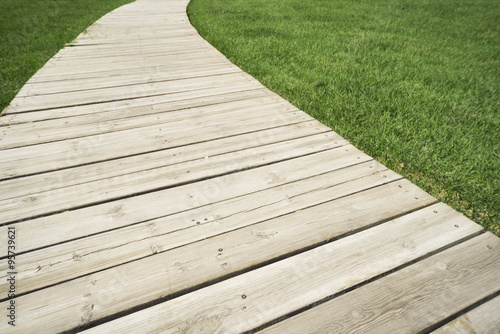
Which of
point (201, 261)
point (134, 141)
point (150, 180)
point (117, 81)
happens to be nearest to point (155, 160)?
point (150, 180)

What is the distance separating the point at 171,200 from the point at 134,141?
0.79 meters

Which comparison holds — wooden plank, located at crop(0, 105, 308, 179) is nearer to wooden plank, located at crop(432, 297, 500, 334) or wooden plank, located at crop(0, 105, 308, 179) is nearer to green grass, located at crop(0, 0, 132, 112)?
green grass, located at crop(0, 0, 132, 112)

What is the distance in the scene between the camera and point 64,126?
7.72ft

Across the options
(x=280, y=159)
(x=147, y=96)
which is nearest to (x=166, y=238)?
(x=280, y=159)

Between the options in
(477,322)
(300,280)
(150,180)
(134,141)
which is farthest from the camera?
(134,141)

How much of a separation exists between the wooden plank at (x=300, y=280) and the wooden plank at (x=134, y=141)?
1217mm

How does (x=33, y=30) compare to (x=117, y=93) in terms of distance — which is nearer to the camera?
(x=117, y=93)

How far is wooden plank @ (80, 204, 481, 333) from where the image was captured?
111 centimetres

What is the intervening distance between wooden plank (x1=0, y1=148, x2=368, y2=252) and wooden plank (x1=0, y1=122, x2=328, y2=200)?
218 mm

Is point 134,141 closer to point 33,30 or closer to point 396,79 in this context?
point 396,79

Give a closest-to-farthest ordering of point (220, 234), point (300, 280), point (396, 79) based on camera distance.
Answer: point (300, 280)
point (220, 234)
point (396, 79)

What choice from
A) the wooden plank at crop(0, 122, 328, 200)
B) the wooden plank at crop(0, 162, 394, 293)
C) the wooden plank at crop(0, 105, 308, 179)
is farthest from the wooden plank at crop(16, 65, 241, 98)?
the wooden plank at crop(0, 162, 394, 293)

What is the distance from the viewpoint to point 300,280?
126 centimetres

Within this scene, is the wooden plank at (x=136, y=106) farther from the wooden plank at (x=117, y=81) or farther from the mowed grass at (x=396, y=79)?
the mowed grass at (x=396, y=79)
